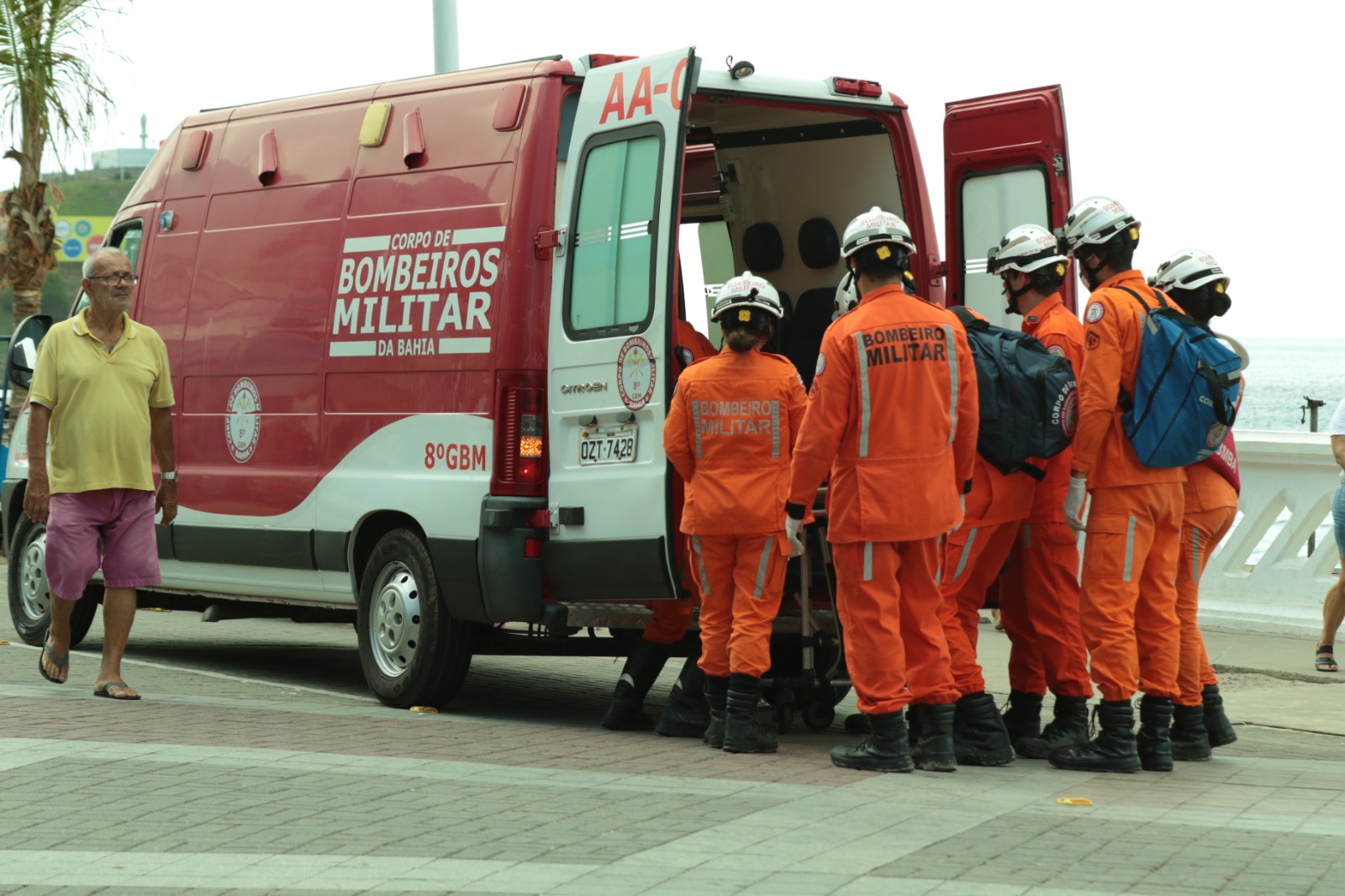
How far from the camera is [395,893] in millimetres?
4727

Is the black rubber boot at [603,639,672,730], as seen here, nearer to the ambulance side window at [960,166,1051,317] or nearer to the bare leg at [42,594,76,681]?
the ambulance side window at [960,166,1051,317]

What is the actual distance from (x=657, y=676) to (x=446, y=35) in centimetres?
734

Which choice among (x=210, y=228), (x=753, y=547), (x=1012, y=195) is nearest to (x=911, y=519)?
(x=753, y=547)

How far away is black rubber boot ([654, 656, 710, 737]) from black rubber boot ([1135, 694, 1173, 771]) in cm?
173

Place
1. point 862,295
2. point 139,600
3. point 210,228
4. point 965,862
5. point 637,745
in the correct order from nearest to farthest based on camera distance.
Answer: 1. point 965,862
2. point 862,295
3. point 637,745
4. point 210,228
5. point 139,600

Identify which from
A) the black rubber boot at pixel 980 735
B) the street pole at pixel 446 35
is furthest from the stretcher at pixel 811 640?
the street pole at pixel 446 35

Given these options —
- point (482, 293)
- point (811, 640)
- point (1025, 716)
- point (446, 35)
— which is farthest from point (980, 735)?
point (446, 35)

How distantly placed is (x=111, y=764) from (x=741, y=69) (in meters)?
3.66

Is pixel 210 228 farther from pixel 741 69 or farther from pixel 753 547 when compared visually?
pixel 753 547

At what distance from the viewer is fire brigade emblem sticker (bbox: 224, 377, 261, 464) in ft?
29.2

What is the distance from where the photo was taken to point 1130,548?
6.95 meters

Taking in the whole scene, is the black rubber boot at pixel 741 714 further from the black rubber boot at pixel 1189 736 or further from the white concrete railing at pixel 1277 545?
the white concrete railing at pixel 1277 545

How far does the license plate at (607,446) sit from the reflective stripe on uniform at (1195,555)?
2.24 metres

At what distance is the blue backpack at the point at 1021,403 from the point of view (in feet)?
22.8
